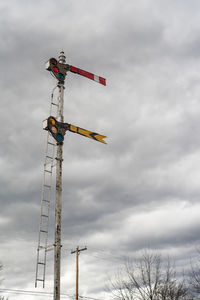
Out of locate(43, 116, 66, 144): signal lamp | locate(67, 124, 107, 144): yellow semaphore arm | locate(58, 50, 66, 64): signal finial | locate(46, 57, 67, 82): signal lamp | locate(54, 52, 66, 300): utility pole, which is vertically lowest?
locate(54, 52, 66, 300): utility pole

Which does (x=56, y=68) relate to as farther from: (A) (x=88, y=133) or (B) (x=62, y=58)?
(A) (x=88, y=133)

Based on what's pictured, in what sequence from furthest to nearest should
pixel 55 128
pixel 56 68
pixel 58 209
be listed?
pixel 56 68
pixel 55 128
pixel 58 209

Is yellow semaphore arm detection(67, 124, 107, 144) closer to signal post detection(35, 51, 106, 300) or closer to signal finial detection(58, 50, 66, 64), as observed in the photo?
signal post detection(35, 51, 106, 300)

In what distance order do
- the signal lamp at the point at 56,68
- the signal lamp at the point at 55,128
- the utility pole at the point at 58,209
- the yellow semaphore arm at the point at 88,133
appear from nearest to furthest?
the utility pole at the point at 58,209, the signal lamp at the point at 55,128, the yellow semaphore arm at the point at 88,133, the signal lamp at the point at 56,68

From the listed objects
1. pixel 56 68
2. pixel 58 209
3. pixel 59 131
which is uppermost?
pixel 56 68

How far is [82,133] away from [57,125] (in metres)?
1.27

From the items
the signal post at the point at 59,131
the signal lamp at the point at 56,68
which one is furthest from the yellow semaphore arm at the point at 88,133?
the signal lamp at the point at 56,68

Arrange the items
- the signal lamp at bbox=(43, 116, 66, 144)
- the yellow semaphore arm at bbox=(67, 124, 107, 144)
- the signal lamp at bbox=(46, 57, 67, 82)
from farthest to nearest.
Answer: the signal lamp at bbox=(46, 57, 67, 82) → the yellow semaphore arm at bbox=(67, 124, 107, 144) → the signal lamp at bbox=(43, 116, 66, 144)

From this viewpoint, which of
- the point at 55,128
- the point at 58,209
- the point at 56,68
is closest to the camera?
the point at 58,209

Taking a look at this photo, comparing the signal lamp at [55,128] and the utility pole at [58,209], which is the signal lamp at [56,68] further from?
the signal lamp at [55,128]

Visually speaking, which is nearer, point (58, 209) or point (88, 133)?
point (58, 209)

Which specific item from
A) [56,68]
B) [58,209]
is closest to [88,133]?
[56,68]

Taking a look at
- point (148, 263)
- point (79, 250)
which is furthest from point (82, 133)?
point (79, 250)

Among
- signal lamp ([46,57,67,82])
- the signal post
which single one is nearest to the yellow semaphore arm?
the signal post
